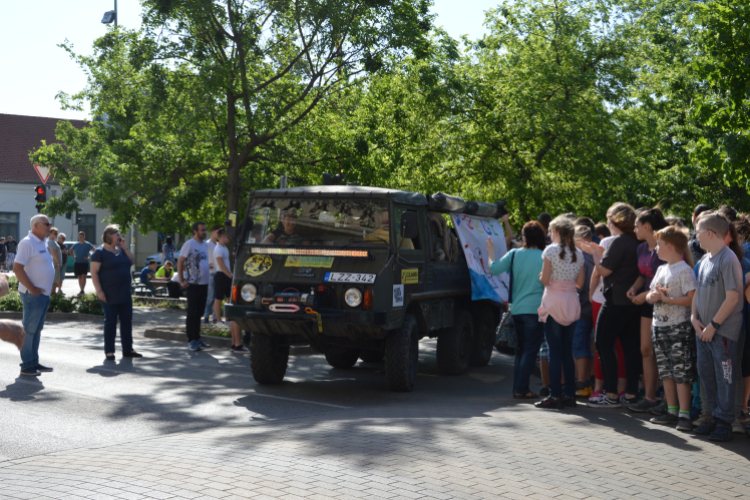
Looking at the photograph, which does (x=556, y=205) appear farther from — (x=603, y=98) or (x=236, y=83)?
(x=236, y=83)

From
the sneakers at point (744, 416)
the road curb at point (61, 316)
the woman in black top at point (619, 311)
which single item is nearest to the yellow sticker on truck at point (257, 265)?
the woman in black top at point (619, 311)

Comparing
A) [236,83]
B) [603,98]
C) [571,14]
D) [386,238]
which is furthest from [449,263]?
[571,14]

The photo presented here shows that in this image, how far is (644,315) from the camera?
7.76 meters

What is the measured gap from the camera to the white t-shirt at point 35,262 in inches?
390

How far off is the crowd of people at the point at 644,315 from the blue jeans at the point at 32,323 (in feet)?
18.5

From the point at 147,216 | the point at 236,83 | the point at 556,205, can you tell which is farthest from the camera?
the point at 556,205

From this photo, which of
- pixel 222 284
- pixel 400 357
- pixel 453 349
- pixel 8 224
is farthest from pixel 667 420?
pixel 8 224

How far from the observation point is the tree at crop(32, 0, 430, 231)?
15.4 metres

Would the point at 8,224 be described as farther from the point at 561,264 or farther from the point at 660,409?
the point at 660,409

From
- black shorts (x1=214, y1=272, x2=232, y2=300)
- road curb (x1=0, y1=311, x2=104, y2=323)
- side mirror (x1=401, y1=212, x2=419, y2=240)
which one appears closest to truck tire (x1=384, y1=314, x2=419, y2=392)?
side mirror (x1=401, y1=212, x2=419, y2=240)

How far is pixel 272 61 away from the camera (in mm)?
18031

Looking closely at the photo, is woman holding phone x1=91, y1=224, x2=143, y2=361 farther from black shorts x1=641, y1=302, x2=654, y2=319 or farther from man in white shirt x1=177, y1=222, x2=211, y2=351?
black shorts x1=641, y1=302, x2=654, y2=319

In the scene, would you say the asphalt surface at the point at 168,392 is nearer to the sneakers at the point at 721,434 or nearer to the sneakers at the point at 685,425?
Result: the sneakers at the point at 685,425

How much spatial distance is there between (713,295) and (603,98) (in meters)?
18.7
